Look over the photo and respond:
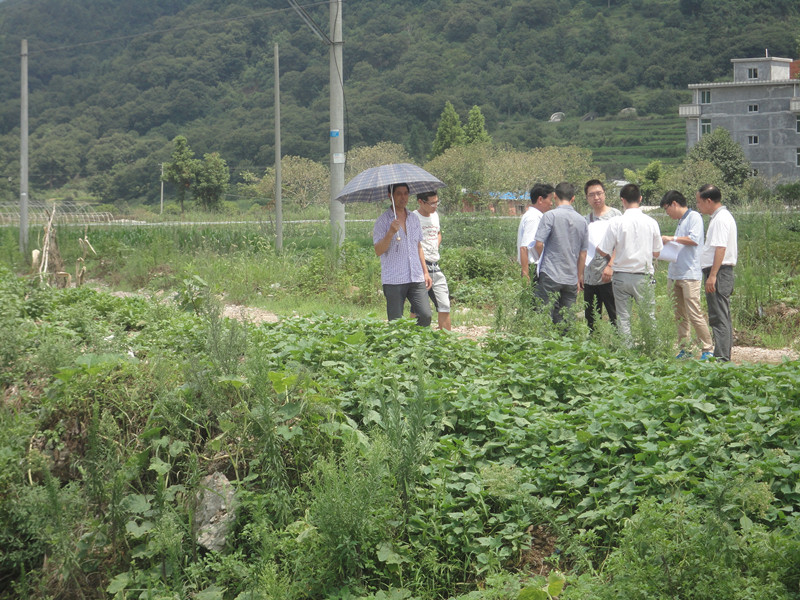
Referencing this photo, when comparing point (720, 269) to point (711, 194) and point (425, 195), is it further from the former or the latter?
point (425, 195)

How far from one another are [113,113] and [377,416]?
337ft

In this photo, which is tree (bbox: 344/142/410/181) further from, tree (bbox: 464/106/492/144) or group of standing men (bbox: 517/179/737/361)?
group of standing men (bbox: 517/179/737/361)

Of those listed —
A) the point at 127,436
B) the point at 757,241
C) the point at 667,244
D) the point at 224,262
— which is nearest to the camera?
the point at 127,436

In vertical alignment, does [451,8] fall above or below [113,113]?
above

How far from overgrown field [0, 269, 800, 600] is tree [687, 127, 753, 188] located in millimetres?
50925

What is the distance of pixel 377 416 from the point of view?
4922mm

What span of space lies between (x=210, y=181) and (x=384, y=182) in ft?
193

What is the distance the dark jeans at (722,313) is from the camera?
771 centimetres

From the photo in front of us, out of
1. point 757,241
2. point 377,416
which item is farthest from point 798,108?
point 377,416

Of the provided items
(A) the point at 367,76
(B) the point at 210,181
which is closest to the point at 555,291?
(B) the point at 210,181

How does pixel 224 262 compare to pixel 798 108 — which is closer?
pixel 224 262

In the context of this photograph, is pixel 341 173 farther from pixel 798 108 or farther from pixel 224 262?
pixel 798 108

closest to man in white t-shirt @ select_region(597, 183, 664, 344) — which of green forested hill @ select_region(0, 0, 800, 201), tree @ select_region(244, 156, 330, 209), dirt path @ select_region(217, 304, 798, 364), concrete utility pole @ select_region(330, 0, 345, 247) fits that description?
dirt path @ select_region(217, 304, 798, 364)

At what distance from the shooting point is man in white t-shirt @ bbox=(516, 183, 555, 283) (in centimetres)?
815
